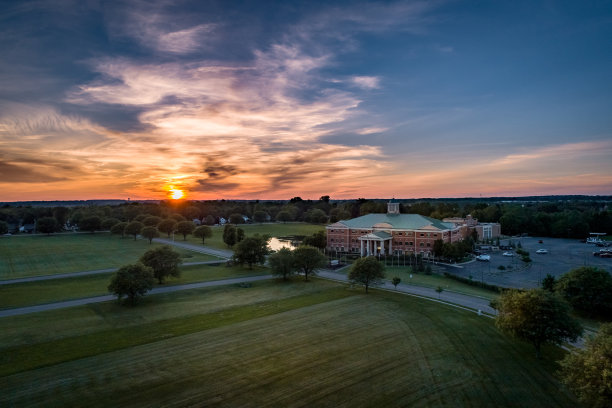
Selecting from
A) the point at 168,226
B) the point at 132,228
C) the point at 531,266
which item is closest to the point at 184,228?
the point at 168,226

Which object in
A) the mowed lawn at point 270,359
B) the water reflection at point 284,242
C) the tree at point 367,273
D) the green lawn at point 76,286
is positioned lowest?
the mowed lawn at point 270,359

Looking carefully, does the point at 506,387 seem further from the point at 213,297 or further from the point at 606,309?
the point at 213,297

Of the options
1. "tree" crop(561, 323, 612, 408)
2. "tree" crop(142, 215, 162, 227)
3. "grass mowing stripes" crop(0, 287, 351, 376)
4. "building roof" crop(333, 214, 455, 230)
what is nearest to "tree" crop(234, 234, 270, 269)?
"grass mowing stripes" crop(0, 287, 351, 376)

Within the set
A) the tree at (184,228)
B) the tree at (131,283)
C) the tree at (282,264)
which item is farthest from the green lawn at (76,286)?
the tree at (184,228)

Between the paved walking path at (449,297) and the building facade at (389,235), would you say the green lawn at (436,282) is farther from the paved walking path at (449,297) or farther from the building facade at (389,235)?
the building facade at (389,235)

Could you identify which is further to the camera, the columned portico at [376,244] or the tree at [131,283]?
the columned portico at [376,244]

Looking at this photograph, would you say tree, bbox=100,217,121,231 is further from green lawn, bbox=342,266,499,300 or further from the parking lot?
the parking lot
